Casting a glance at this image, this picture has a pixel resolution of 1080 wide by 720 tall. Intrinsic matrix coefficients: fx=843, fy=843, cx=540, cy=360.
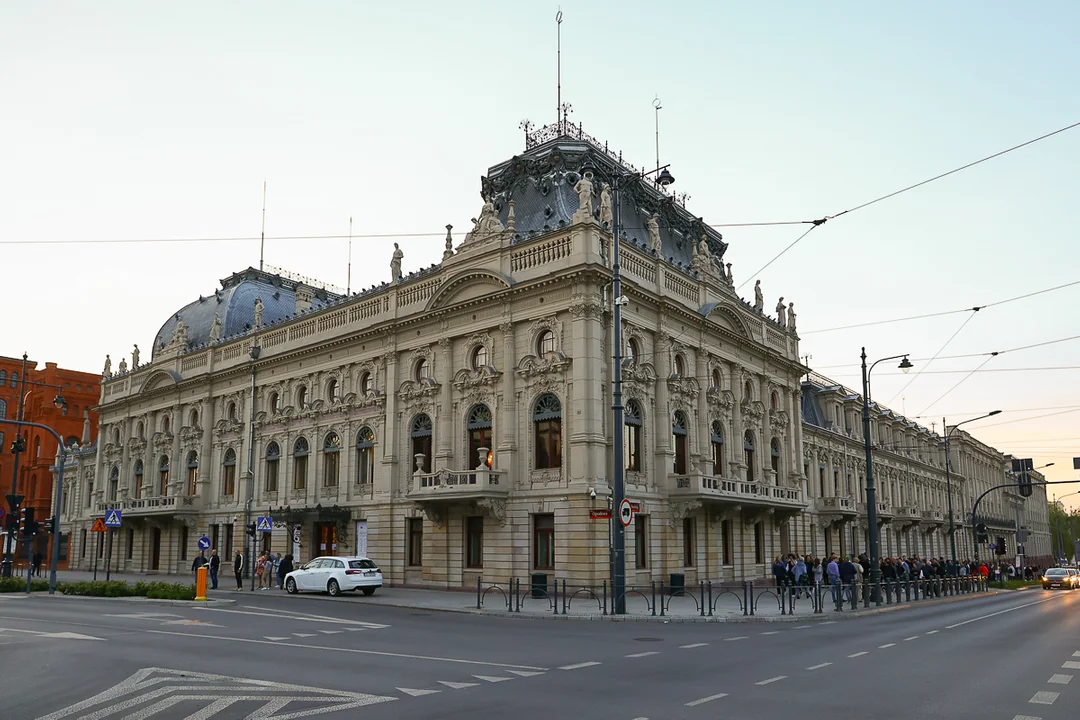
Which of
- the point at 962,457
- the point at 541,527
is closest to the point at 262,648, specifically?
the point at 541,527

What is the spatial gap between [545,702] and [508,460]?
2434cm

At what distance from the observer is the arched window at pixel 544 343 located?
35372 mm

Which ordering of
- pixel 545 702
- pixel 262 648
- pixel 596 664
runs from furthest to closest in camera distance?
pixel 262 648 → pixel 596 664 → pixel 545 702

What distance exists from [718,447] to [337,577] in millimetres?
19458

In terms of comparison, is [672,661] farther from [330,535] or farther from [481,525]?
[330,535]

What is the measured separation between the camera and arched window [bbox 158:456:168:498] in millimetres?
56688

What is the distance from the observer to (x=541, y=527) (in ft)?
112

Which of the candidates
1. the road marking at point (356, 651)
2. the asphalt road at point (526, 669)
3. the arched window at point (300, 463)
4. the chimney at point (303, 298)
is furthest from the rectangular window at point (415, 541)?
the chimney at point (303, 298)

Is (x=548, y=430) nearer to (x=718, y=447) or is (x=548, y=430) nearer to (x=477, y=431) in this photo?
(x=477, y=431)

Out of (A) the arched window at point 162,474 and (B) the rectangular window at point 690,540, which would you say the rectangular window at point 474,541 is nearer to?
(B) the rectangular window at point 690,540

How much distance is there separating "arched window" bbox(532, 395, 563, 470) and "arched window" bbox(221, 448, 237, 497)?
2395 cm

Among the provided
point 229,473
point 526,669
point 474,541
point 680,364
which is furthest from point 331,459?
point 526,669

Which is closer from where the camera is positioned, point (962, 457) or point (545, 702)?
point (545, 702)

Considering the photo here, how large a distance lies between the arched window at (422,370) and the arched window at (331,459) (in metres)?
6.46
